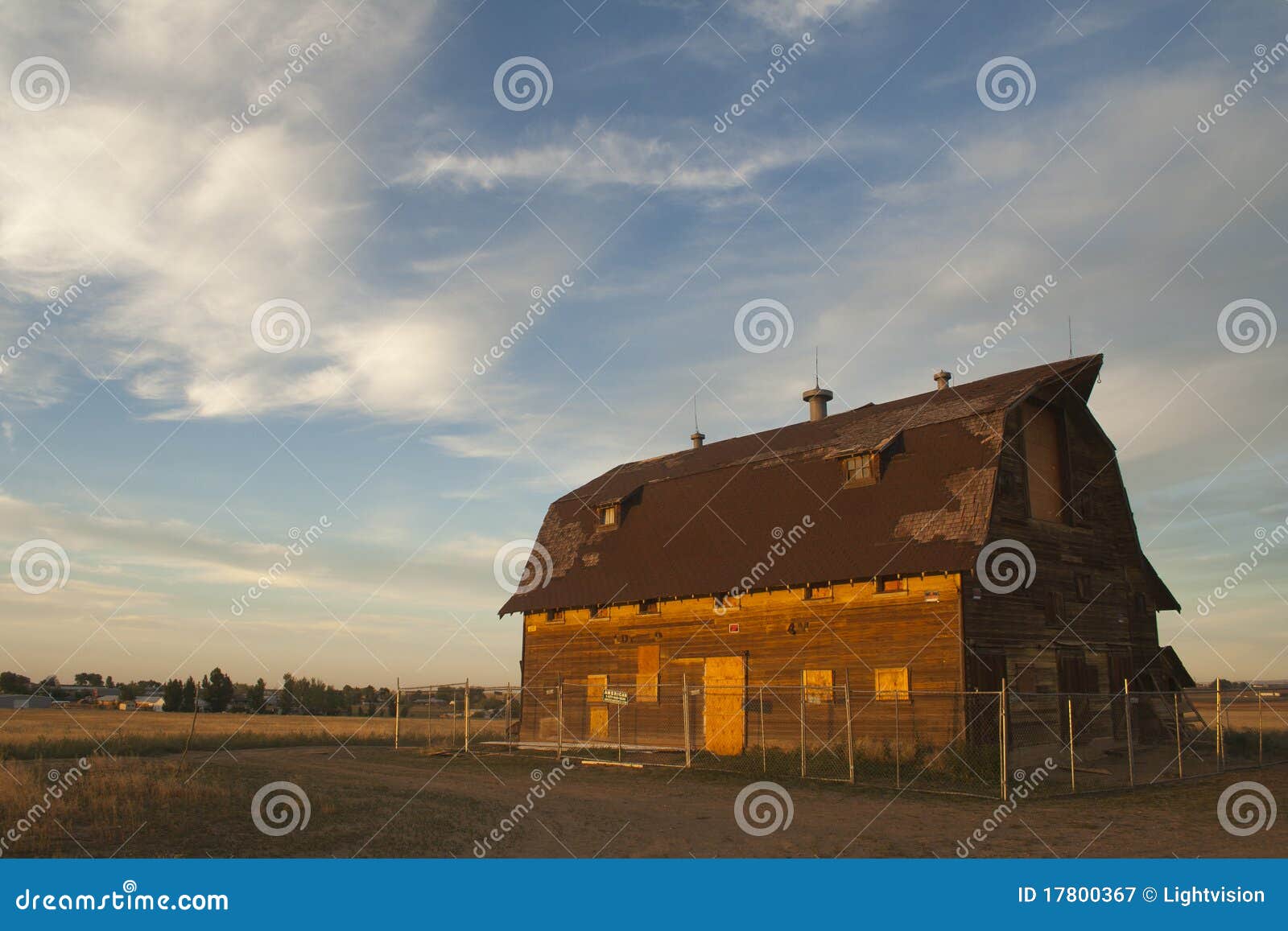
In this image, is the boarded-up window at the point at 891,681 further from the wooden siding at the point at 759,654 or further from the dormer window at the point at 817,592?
the dormer window at the point at 817,592

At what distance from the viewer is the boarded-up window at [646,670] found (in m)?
27.2

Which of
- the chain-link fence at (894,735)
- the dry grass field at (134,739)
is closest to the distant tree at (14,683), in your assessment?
the dry grass field at (134,739)

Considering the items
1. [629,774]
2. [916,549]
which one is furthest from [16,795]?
[916,549]

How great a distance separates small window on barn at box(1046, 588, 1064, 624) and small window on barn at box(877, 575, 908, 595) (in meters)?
4.10

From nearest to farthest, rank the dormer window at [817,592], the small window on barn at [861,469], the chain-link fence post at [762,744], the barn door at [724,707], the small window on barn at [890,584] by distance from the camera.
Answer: the chain-link fence post at [762,744], the small window on barn at [890,584], the dormer window at [817,592], the small window on barn at [861,469], the barn door at [724,707]

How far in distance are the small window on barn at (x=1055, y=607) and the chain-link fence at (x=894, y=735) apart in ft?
6.46

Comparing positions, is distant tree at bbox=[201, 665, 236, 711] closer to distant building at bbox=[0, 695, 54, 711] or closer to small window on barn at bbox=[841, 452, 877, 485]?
distant building at bbox=[0, 695, 54, 711]

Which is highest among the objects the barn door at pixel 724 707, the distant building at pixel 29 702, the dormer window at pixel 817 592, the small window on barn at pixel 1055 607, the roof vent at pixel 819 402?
the roof vent at pixel 819 402

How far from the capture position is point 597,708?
28859 millimetres

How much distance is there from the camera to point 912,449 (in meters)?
24.4

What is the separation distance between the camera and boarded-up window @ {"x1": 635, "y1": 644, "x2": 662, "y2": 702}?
27.2 m

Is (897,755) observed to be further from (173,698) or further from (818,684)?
(173,698)

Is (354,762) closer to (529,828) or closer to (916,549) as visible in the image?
(529,828)

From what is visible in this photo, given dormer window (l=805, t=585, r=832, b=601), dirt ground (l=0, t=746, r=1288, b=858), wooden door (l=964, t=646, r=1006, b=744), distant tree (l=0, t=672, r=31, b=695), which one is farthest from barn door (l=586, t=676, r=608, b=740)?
distant tree (l=0, t=672, r=31, b=695)
